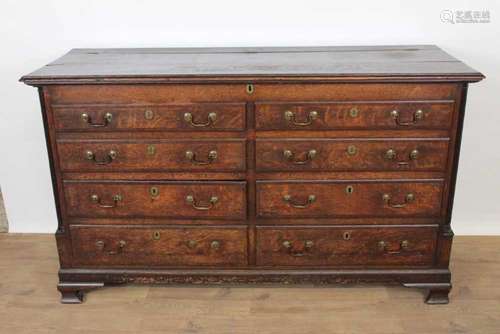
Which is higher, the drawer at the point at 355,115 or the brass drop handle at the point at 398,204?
the drawer at the point at 355,115

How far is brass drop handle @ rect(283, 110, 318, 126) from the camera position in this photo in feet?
7.34

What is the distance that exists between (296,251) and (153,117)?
0.83 meters

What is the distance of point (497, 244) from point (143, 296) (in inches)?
70.9

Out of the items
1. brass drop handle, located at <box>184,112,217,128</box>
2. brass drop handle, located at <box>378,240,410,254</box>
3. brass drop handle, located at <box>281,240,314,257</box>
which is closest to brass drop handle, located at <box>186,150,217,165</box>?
brass drop handle, located at <box>184,112,217,128</box>

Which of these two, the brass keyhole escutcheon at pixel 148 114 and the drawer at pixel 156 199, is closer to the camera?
the brass keyhole escutcheon at pixel 148 114

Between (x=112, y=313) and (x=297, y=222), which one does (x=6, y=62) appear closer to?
(x=112, y=313)

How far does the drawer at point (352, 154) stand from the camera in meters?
2.29

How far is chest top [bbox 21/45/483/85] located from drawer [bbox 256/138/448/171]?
0.26 m

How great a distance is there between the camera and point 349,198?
2391 mm

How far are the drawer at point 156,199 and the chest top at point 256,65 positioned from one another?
1.46ft

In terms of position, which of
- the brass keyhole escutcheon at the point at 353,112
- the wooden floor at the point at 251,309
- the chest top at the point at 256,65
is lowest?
the wooden floor at the point at 251,309

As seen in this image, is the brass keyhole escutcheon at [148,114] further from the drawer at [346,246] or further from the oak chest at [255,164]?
the drawer at [346,246]

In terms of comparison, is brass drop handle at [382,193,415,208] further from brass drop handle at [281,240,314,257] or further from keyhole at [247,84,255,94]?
keyhole at [247,84,255,94]

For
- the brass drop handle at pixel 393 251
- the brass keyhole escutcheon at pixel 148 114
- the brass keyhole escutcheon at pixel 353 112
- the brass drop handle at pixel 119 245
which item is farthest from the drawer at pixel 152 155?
the brass drop handle at pixel 393 251
